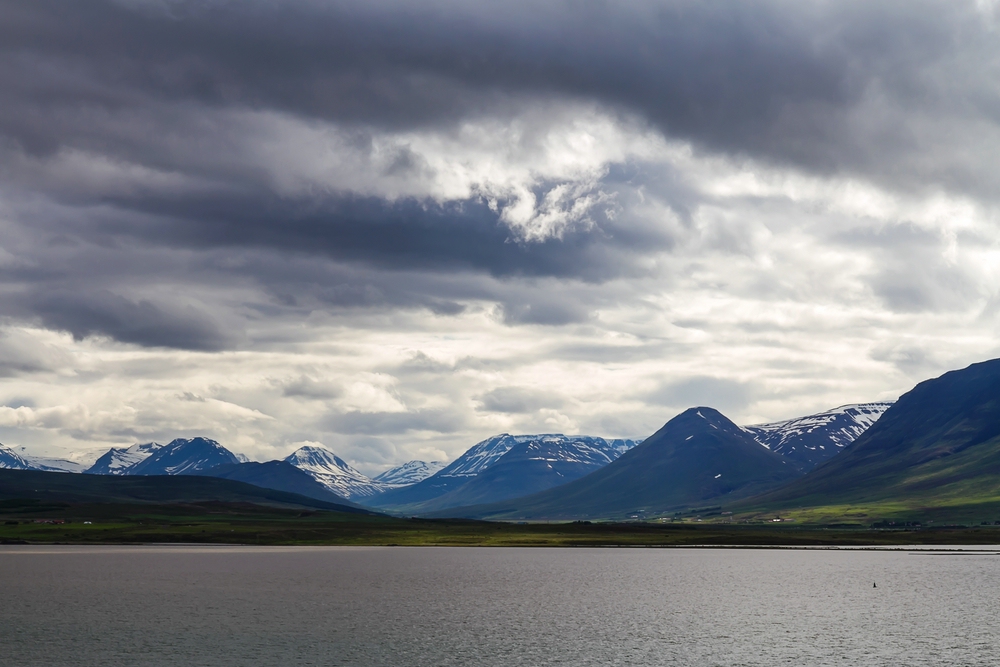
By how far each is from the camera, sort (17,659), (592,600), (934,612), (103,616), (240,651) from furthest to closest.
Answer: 1. (592,600)
2. (934,612)
3. (103,616)
4. (240,651)
5. (17,659)

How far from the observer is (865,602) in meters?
136

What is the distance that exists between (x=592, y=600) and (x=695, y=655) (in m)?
54.7

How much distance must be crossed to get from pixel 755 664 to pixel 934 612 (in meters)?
51.5

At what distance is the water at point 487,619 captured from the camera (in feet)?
287

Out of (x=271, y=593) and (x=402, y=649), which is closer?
(x=402, y=649)

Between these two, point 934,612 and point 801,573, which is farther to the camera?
point 801,573

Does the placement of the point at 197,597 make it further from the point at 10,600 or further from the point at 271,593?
the point at 10,600

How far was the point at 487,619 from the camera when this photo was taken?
117 m

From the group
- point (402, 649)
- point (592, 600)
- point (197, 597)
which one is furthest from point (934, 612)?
point (197, 597)

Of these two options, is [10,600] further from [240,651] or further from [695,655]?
[695,655]

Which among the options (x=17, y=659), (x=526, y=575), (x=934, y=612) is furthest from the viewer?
(x=526, y=575)

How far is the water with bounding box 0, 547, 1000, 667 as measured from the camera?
87375mm

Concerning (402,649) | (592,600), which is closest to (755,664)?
(402,649)

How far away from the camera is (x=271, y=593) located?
145 metres
